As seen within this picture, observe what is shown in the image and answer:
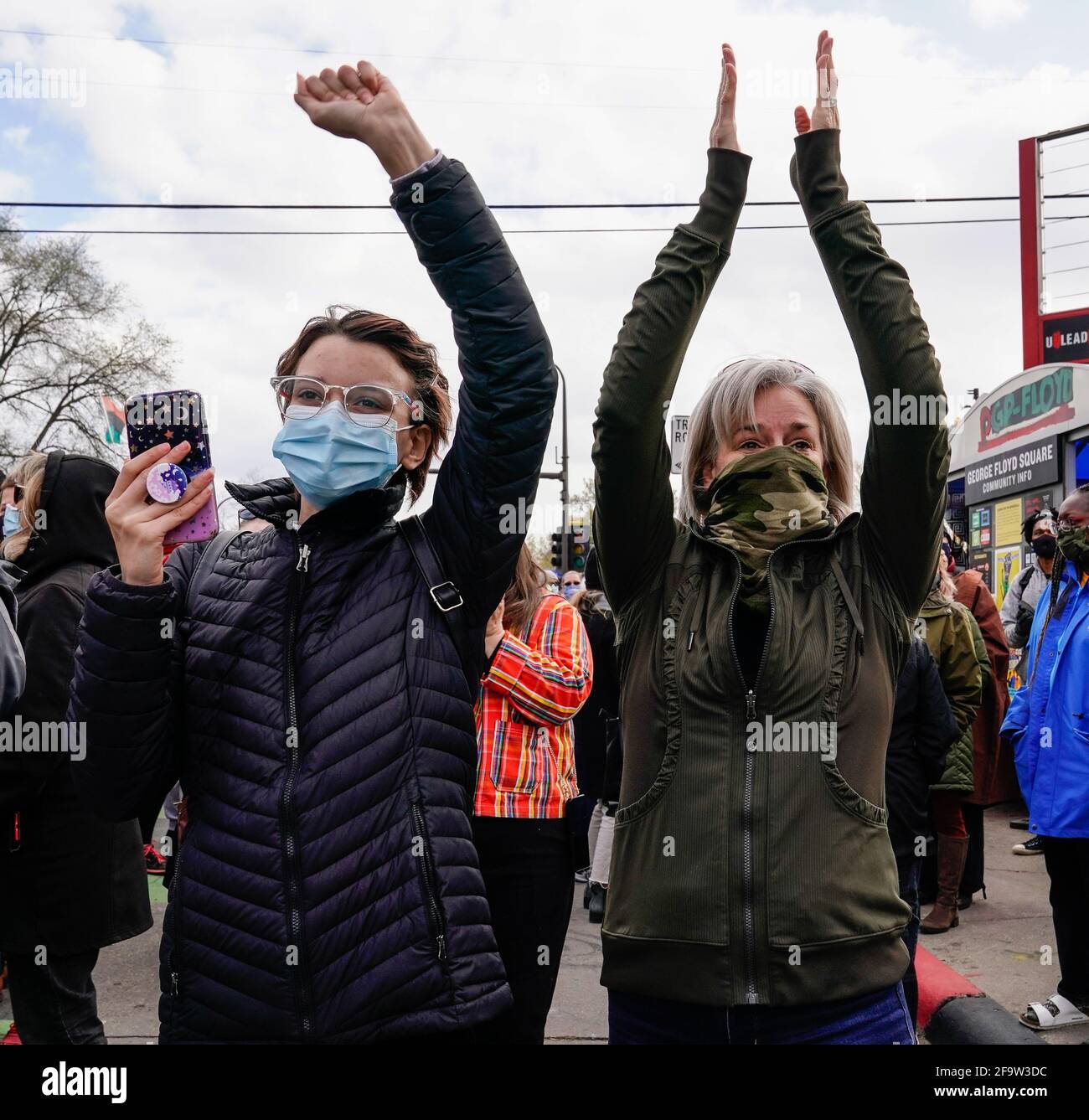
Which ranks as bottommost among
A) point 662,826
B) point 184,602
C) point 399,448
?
point 662,826

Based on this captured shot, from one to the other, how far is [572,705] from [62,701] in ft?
5.41

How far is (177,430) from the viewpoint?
1.95 meters

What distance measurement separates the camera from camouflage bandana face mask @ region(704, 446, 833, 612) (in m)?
2.07

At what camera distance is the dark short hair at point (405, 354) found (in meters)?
2.10

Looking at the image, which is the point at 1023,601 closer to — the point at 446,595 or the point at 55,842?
the point at 55,842

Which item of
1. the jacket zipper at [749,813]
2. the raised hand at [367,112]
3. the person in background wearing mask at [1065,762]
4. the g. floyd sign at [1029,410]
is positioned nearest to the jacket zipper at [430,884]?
the jacket zipper at [749,813]

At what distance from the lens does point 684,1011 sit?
189 cm

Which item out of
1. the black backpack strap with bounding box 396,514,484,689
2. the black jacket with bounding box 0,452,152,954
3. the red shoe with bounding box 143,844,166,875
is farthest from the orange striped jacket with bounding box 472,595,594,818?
the red shoe with bounding box 143,844,166,875

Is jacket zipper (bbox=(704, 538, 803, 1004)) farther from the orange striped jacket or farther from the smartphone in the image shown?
the orange striped jacket

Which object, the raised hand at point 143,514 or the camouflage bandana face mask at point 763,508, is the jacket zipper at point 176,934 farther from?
the camouflage bandana face mask at point 763,508

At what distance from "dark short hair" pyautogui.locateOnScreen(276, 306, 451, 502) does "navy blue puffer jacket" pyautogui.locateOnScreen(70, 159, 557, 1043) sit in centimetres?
25

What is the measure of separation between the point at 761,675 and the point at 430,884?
0.68 metres
